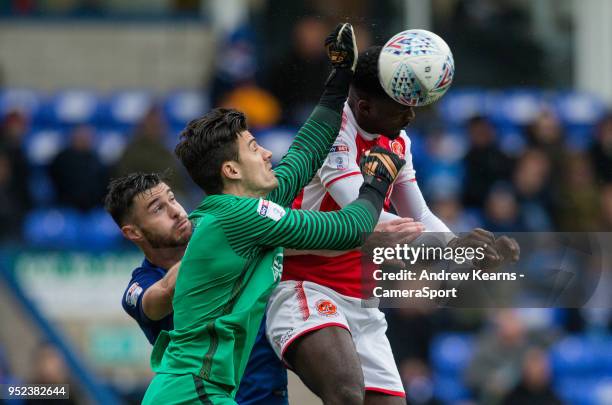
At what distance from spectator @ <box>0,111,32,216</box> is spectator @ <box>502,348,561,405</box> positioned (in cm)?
457

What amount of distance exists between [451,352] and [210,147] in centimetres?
691

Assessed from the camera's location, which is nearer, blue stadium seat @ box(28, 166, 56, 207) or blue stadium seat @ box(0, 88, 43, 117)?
blue stadium seat @ box(28, 166, 56, 207)

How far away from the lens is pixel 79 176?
11.9 meters

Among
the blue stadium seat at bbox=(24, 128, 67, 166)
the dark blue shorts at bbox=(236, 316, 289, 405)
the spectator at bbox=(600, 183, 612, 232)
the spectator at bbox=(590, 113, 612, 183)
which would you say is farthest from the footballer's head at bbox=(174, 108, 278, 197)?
the spectator at bbox=(590, 113, 612, 183)

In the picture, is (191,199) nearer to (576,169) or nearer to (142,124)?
(142,124)

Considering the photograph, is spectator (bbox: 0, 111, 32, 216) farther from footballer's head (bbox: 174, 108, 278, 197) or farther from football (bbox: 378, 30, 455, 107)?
football (bbox: 378, 30, 455, 107)

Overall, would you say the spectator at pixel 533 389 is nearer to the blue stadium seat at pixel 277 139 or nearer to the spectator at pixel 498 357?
the spectator at pixel 498 357

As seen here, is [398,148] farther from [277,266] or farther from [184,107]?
[184,107]

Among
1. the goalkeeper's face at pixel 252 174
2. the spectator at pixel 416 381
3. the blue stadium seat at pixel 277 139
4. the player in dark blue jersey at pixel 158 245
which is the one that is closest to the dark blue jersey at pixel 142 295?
the player in dark blue jersey at pixel 158 245

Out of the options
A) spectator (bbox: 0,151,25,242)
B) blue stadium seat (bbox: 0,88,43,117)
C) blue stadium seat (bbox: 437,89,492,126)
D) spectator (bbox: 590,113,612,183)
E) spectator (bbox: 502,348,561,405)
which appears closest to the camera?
spectator (bbox: 502,348,561,405)

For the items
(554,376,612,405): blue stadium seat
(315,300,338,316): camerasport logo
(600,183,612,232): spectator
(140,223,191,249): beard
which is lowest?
(554,376,612,405): blue stadium seat

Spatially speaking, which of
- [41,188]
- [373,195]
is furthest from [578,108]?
[373,195]

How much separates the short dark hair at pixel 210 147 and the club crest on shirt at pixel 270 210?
239 mm

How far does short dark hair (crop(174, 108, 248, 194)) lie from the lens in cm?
536
